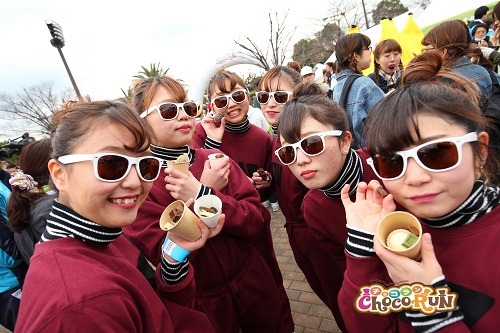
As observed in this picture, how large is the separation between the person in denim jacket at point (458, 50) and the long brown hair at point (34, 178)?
4.27m

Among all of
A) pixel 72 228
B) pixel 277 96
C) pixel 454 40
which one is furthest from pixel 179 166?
pixel 454 40

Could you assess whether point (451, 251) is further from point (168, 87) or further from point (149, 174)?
point (168, 87)

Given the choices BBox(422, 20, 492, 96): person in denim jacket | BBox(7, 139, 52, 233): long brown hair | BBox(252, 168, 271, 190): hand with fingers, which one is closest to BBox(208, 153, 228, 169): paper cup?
BBox(252, 168, 271, 190): hand with fingers

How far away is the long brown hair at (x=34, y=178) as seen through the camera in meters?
2.78

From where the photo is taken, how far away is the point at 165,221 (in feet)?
5.63

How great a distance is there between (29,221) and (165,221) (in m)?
1.90

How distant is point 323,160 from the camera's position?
2004 millimetres

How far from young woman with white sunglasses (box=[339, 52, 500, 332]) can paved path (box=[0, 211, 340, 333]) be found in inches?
79.4

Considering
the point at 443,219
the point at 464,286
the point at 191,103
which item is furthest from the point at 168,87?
the point at 464,286

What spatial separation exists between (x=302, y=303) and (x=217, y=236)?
2.08 meters

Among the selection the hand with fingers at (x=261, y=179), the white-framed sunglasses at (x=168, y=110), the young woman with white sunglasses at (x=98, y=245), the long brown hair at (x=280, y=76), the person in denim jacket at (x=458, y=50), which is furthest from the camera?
the long brown hair at (x=280, y=76)

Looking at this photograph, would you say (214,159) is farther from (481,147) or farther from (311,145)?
(481,147)

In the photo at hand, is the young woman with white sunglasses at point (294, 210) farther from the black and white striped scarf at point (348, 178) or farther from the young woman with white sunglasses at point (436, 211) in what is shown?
the young woman with white sunglasses at point (436, 211)

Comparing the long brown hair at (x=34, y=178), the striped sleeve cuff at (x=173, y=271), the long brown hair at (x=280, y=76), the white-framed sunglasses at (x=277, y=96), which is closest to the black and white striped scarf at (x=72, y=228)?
the striped sleeve cuff at (x=173, y=271)
